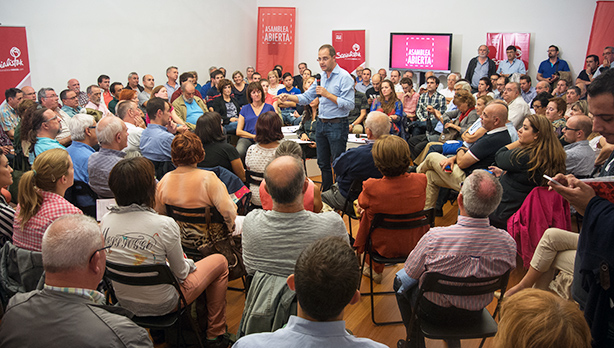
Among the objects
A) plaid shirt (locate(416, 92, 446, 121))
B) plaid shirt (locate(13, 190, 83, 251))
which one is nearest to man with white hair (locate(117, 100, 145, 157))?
plaid shirt (locate(13, 190, 83, 251))

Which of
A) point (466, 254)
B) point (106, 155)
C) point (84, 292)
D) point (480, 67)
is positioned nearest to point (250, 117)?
point (106, 155)

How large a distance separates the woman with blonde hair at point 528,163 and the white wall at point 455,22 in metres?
7.77

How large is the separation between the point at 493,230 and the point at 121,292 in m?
1.89

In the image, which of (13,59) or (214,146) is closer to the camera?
(214,146)

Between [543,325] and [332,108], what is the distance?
4.11 metres

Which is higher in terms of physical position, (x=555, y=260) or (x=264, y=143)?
(x=264, y=143)

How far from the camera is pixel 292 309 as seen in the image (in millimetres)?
Result: 1789

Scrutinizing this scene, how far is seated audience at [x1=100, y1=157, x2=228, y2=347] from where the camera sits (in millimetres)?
2094

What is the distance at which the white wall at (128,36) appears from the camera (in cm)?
805

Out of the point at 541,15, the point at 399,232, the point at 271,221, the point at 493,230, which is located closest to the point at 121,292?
the point at 271,221

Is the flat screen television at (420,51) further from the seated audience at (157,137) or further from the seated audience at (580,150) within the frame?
the seated audience at (157,137)

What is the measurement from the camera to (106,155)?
10.4 ft

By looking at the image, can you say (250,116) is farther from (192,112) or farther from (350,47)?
(350,47)

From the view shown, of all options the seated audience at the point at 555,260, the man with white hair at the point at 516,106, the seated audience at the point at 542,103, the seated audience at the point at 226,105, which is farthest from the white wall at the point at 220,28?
the seated audience at the point at 555,260
